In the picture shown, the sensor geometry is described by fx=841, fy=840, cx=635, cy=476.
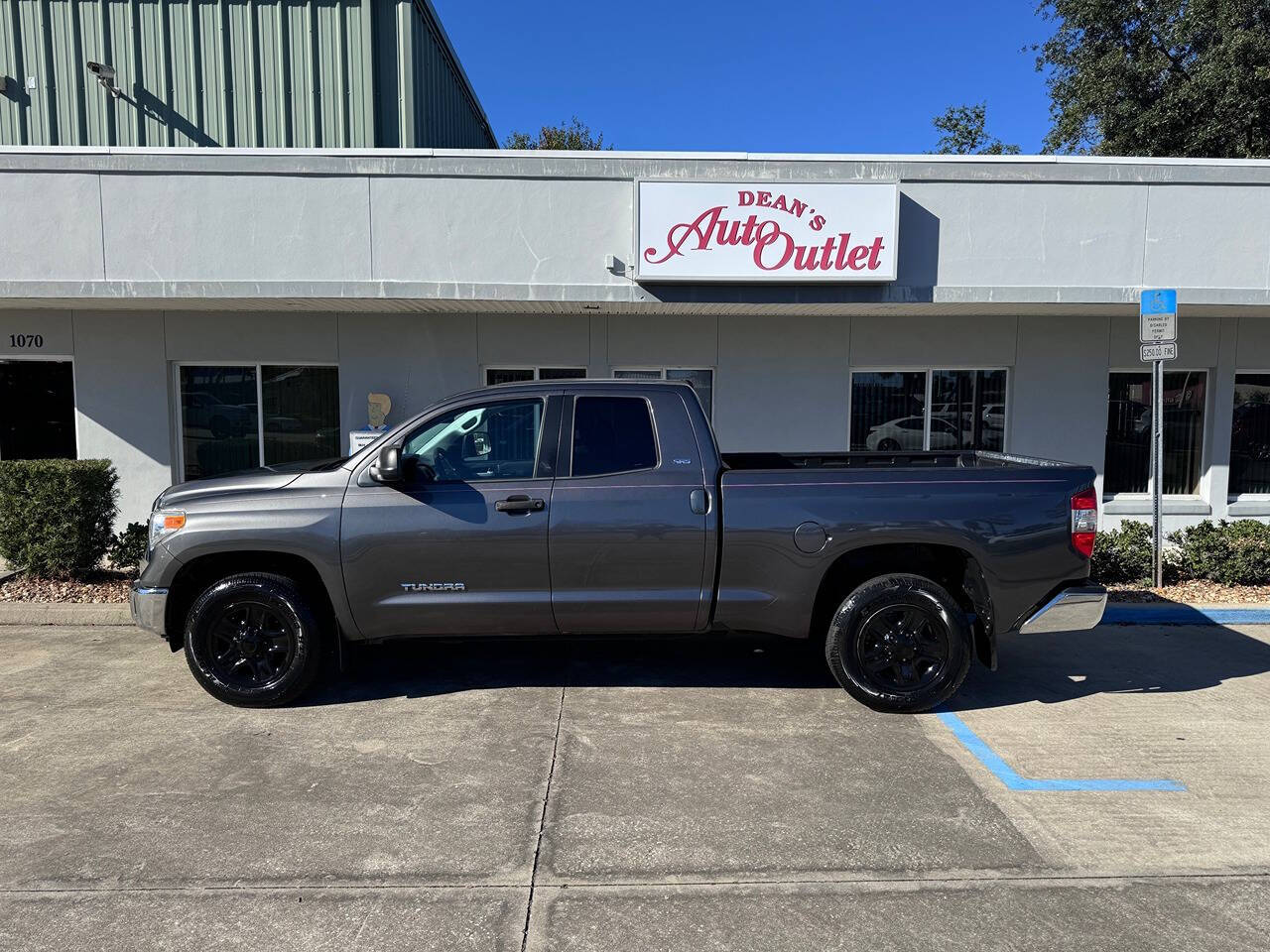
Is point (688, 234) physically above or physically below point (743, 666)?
above

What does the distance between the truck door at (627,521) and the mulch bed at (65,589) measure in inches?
193

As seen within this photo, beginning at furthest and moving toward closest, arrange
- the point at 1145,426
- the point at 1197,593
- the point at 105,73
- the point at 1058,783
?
the point at 105,73, the point at 1145,426, the point at 1197,593, the point at 1058,783

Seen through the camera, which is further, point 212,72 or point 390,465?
point 212,72

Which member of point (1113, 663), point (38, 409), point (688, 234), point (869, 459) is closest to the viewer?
point (1113, 663)

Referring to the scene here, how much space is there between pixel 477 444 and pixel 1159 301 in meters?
6.74

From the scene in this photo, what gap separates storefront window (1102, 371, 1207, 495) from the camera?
10.3 meters

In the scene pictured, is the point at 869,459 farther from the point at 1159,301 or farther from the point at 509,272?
the point at 509,272

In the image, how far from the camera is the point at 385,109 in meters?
12.2

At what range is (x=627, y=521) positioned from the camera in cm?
505

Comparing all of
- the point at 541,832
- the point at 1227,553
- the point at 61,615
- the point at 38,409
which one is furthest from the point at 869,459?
the point at 38,409

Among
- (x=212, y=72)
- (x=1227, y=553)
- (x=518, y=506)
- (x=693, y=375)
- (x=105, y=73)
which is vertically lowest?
(x=1227, y=553)

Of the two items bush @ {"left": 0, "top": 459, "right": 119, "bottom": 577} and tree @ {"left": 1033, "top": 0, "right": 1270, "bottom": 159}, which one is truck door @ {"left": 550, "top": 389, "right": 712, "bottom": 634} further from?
tree @ {"left": 1033, "top": 0, "right": 1270, "bottom": 159}

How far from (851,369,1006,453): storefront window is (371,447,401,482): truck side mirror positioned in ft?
22.1

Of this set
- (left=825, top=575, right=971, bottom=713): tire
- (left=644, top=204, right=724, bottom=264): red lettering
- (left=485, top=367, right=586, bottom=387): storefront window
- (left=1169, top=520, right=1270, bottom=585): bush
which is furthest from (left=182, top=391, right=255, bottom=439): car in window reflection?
(left=1169, top=520, right=1270, bottom=585): bush
